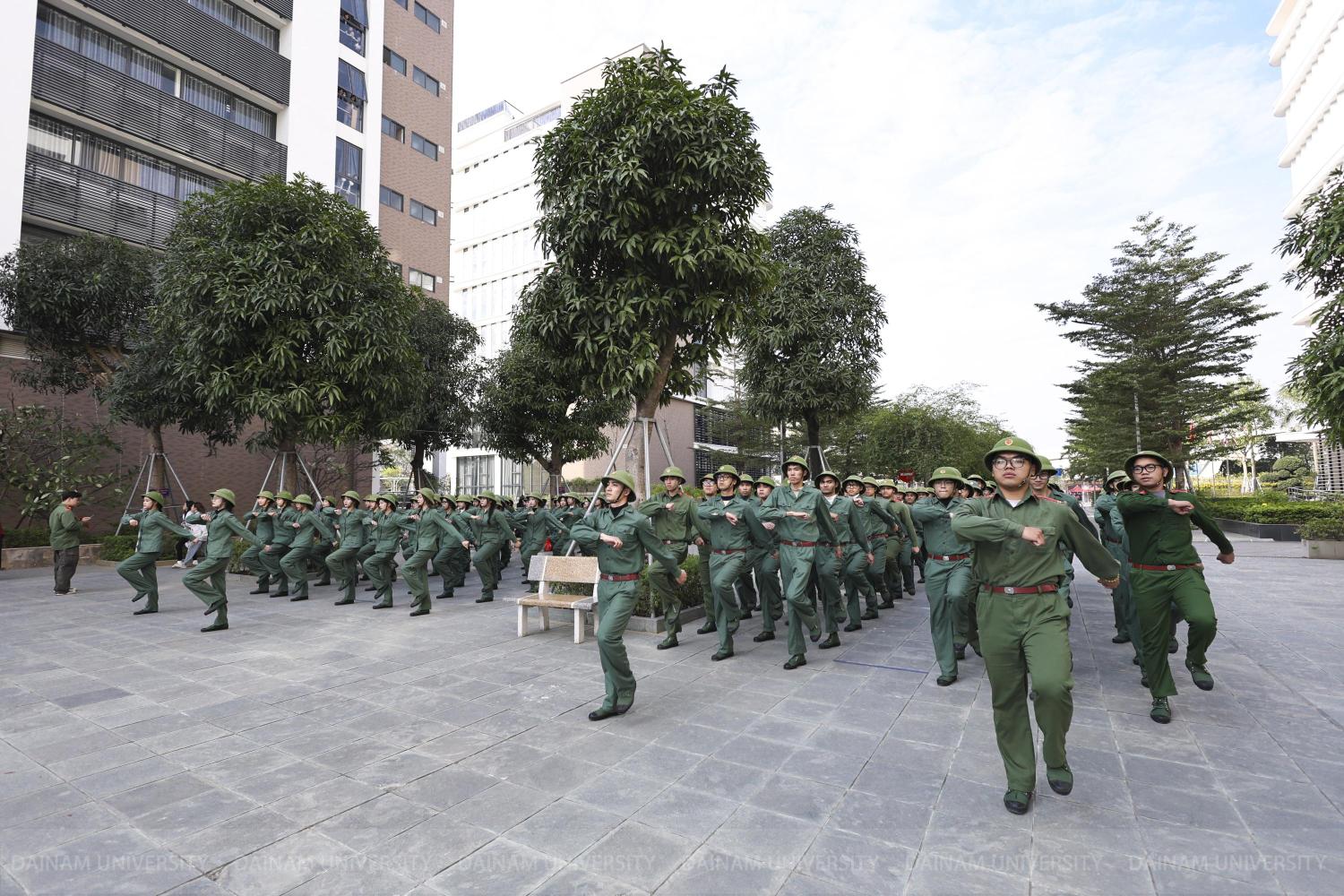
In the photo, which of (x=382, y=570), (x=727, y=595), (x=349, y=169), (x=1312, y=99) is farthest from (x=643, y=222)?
(x=1312, y=99)

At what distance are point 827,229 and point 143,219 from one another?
21415mm

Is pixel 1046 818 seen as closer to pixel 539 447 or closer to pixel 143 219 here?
pixel 539 447

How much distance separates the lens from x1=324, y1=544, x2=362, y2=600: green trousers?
35.9ft

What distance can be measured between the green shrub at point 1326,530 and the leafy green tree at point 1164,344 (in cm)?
1234

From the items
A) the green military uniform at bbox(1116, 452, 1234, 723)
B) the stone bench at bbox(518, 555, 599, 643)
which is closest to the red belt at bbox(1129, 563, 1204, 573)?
the green military uniform at bbox(1116, 452, 1234, 723)

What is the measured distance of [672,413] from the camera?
155 feet

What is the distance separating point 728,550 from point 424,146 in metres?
31.6

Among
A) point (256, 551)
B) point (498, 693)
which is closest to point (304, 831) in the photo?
point (498, 693)

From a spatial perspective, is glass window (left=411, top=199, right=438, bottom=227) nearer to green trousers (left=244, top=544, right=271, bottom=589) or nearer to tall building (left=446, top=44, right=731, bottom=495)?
tall building (left=446, top=44, right=731, bottom=495)

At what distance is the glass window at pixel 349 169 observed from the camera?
2663 cm

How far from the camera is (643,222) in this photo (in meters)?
9.52

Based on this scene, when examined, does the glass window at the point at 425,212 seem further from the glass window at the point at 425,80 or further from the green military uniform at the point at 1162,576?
the green military uniform at the point at 1162,576

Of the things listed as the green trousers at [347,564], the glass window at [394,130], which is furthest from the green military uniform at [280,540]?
the glass window at [394,130]

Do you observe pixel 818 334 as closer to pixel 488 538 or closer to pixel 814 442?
pixel 814 442
